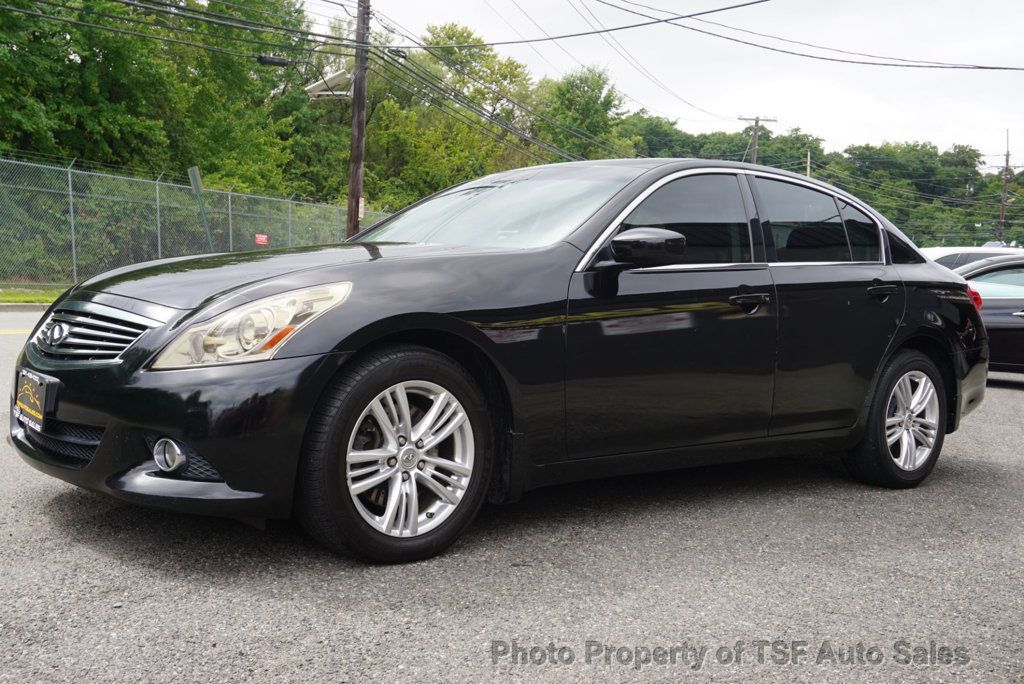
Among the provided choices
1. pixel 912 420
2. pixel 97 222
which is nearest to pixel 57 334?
pixel 912 420

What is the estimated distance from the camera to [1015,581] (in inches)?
144

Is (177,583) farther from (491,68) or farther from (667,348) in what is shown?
(491,68)

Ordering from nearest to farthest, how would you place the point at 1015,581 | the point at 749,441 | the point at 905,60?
the point at 1015,581 → the point at 749,441 → the point at 905,60

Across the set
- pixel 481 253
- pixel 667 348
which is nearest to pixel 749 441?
pixel 667 348

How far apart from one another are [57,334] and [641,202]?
2335 millimetres

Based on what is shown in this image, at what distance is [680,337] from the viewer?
163 inches

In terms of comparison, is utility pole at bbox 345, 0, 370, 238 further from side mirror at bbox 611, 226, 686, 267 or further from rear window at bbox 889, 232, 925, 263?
side mirror at bbox 611, 226, 686, 267

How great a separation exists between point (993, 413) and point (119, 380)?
24.0 feet

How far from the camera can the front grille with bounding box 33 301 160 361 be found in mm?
3342

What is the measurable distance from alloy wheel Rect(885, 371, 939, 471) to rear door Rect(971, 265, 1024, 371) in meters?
5.42

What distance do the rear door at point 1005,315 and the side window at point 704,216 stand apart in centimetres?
668

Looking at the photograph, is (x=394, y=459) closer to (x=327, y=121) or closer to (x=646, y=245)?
(x=646, y=245)

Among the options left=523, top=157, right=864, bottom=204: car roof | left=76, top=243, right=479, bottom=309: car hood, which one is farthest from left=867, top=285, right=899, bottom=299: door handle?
left=76, top=243, right=479, bottom=309: car hood

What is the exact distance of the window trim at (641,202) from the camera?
3967 mm
